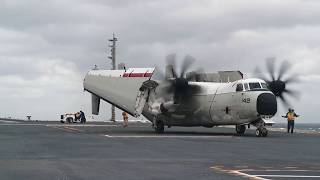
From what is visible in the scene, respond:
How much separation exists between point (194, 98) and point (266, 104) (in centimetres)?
703

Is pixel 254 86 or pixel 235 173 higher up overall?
pixel 254 86

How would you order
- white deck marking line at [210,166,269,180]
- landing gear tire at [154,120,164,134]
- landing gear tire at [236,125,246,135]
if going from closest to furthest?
white deck marking line at [210,166,269,180] → landing gear tire at [236,125,246,135] → landing gear tire at [154,120,164,134]

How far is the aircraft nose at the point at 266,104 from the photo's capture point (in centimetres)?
3697

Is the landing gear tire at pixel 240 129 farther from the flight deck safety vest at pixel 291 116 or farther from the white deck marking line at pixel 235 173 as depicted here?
the white deck marking line at pixel 235 173

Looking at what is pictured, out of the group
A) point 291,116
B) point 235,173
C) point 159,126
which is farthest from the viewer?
point 291,116

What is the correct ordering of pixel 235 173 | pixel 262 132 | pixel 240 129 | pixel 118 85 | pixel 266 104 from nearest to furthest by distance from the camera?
pixel 235 173, pixel 266 104, pixel 262 132, pixel 240 129, pixel 118 85

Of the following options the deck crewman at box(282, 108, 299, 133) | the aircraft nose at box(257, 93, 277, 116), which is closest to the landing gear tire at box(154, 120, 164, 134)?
the aircraft nose at box(257, 93, 277, 116)

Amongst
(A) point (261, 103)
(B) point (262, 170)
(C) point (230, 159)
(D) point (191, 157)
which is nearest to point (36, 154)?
(D) point (191, 157)

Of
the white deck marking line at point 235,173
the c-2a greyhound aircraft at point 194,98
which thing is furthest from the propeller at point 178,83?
the white deck marking line at point 235,173

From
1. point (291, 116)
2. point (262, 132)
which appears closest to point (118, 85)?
point (262, 132)

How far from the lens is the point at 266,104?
121 feet

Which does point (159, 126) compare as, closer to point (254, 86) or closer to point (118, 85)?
point (118, 85)

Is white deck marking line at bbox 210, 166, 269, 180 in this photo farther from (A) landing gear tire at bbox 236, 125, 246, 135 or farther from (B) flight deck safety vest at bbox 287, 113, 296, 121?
(B) flight deck safety vest at bbox 287, 113, 296, 121

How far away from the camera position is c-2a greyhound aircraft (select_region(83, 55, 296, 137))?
38156 mm
